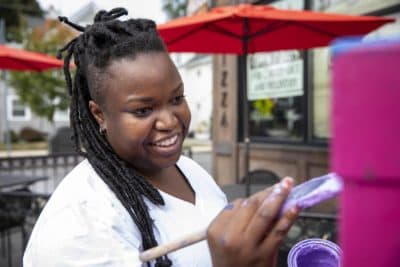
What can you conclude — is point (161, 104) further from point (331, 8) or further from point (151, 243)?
point (331, 8)

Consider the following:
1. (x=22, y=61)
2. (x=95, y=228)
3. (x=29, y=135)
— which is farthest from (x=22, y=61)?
(x=29, y=135)

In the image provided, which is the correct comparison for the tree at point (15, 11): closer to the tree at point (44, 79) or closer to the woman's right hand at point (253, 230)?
the tree at point (44, 79)

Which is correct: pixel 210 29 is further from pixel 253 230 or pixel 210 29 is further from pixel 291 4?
pixel 253 230

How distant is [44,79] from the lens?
1967cm

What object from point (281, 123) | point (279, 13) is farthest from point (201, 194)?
point (281, 123)

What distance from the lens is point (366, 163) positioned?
46cm

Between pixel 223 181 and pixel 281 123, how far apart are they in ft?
5.28

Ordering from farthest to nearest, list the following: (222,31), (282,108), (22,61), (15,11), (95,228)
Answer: (15,11) < (282,108) < (22,61) < (222,31) < (95,228)

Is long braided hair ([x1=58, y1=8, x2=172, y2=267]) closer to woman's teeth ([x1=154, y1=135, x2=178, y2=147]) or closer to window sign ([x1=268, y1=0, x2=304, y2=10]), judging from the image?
woman's teeth ([x1=154, y1=135, x2=178, y2=147])

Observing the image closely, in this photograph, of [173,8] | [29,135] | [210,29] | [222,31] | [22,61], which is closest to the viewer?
[210,29]

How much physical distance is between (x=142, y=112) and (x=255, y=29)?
3797mm

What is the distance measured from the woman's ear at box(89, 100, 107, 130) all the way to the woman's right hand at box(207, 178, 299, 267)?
1.89 ft

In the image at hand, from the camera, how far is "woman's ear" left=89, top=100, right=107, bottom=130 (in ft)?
4.11

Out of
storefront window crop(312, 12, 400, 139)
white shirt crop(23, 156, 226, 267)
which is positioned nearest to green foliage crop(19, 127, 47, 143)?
storefront window crop(312, 12, 400, 139)
